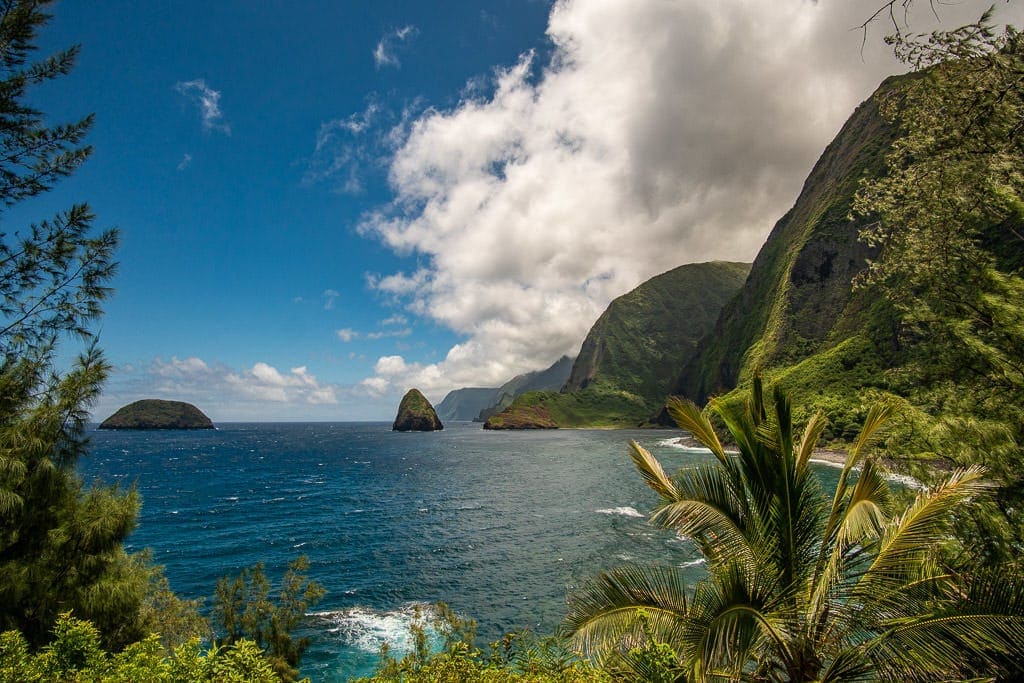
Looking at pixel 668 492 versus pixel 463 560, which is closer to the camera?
pixel 668 492

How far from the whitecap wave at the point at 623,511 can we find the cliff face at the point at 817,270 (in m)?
94.7

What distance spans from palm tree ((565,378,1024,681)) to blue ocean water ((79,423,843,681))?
70.0 feet

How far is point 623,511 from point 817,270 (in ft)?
484

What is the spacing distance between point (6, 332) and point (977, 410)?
22311 mm

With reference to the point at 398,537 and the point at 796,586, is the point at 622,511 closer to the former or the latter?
the point at 398,537

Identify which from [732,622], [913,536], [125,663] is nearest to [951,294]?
[913,536]

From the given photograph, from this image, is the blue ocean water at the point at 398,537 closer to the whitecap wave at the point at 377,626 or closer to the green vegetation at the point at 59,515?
the whitecap wave at the point at 377,626

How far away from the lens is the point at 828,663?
6727 millimetres

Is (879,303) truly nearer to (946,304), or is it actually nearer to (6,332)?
(946,304)

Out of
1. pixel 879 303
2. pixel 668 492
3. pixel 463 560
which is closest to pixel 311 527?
pixel 463 560

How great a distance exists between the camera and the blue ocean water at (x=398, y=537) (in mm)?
27844

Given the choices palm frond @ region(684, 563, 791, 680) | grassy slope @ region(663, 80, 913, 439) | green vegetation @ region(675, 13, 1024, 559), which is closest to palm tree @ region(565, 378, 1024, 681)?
palm frond @ region(684, 563, 791, 680)

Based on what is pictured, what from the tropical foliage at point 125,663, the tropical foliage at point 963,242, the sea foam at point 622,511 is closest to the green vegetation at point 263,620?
the tropical foliage at point 125,663

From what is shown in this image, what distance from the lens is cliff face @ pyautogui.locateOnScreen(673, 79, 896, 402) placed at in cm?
13875
